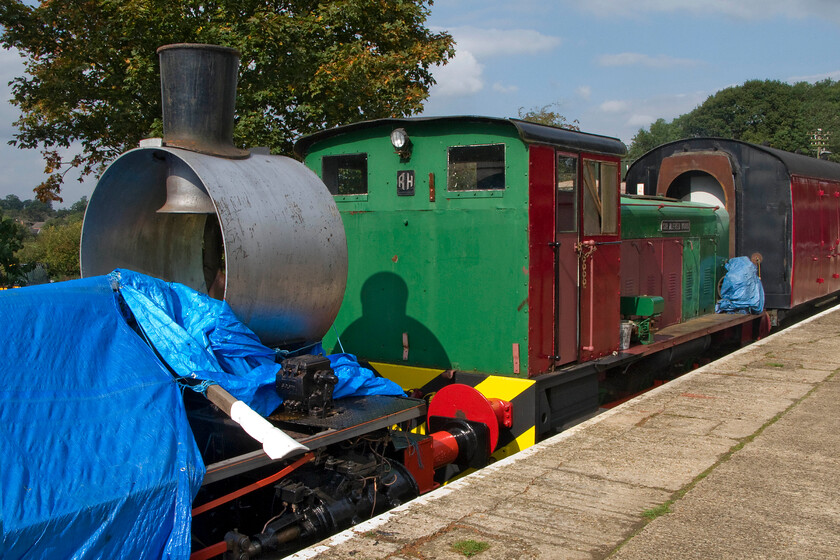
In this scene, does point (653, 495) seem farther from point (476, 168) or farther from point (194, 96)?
point (194, 96)

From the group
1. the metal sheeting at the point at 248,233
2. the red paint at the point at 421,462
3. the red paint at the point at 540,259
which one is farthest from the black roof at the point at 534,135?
the red paint at the point at 421,462

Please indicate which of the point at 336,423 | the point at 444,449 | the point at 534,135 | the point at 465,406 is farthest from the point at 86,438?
the point at 534,135

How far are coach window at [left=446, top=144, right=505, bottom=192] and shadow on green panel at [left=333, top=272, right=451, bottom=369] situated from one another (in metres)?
1.10

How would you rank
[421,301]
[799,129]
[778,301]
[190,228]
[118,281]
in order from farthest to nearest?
[799,129] → [778,301] → [421,301] → [190,228] → [118,281]

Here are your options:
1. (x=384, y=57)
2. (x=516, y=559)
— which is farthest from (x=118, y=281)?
(x=384, y=57)

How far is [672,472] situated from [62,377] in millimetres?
3722

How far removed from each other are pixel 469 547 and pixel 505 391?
255cm

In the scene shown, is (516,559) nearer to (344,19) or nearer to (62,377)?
(62,377)

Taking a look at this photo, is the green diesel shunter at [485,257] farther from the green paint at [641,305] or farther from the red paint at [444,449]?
the red paint at [444,449]

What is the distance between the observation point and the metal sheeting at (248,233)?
3.98 meters

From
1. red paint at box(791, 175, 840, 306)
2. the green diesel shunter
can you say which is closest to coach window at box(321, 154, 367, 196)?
the green diesel shunter

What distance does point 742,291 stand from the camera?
10.9 m

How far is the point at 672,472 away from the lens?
4824 millimetres

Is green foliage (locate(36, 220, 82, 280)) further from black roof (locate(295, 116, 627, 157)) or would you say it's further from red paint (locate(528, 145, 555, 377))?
red paint (locate(528, 145, 555, 377))
